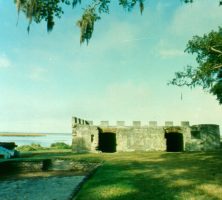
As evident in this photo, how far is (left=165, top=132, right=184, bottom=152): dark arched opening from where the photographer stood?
40.5 m

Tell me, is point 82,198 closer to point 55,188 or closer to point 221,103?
point 55,188

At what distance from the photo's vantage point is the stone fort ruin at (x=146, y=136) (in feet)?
121

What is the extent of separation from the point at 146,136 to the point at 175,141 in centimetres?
637

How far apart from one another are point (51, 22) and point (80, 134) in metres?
26.2

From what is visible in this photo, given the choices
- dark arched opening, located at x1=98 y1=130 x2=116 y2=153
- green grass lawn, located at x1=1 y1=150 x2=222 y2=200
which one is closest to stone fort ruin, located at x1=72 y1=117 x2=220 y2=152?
dark arched opening, located at x1=98 y1=130 x2=116 y2=153

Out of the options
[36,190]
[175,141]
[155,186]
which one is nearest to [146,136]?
[175,141]

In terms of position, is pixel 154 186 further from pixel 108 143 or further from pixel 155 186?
pixel 108 143

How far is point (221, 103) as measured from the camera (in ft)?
99.6

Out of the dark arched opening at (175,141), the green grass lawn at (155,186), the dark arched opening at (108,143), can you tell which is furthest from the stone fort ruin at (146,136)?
the green grass lawn at (155,186)

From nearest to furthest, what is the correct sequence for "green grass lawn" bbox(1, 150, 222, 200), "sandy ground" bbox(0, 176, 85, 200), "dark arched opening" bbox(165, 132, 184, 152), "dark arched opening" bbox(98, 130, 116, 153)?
"green grass lawn" bbox(1, 150, 222, 200) < "sandy ground" bbox(0, 176, 85, 200) < "dark arched opening" bbox(165, 132, 184, 152) < "dark arched opening" bbox(98, 130, 116, 153)

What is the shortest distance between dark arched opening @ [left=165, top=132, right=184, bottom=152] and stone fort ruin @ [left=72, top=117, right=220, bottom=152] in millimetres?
2923

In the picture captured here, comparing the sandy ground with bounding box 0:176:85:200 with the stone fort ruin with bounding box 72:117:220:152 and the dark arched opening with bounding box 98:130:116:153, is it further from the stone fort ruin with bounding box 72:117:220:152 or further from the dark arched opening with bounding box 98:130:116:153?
the dark arched opening with bounding box 98:130:116:153

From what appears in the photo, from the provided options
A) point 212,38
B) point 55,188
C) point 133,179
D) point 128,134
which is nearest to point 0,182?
point 55,188

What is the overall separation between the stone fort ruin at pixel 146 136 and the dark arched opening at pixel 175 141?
2923 mm
